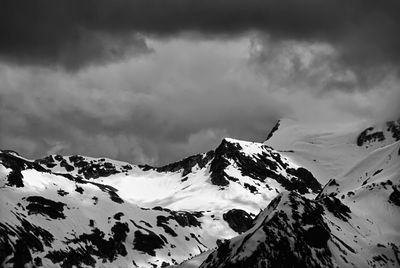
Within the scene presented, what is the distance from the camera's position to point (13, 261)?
149 metres
